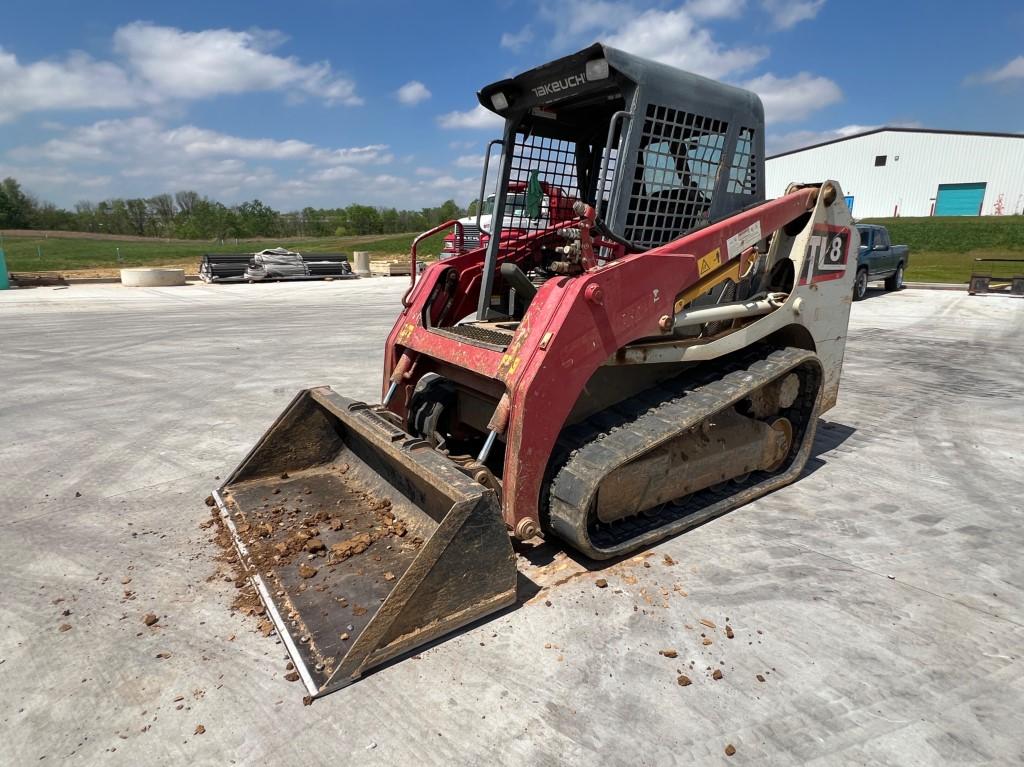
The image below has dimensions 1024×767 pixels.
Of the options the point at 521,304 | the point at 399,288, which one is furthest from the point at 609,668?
the point at 399,288

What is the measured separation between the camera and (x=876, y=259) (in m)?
15.2

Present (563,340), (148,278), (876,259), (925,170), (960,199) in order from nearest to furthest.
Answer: (563,340)
(876,259)
(148,278)
(960,199)
(925,170)

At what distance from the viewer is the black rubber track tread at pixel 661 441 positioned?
3.04 metres

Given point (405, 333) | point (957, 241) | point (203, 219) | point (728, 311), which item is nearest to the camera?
point (728, 311)

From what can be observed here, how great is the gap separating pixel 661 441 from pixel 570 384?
56cm

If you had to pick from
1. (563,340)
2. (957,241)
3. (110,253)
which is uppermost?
(563,340)

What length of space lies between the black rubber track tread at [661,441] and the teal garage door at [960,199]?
171ft

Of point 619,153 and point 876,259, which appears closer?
point 619,153

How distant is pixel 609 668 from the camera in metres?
2.46

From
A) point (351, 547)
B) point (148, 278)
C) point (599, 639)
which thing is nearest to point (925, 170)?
point (148, 278)

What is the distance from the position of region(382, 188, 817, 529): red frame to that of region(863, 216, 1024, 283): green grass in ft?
79.2

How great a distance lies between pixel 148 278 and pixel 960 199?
5159cm

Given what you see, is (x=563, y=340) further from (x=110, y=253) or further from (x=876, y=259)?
(x=110, y=253)

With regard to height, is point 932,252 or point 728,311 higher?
point 728,311
